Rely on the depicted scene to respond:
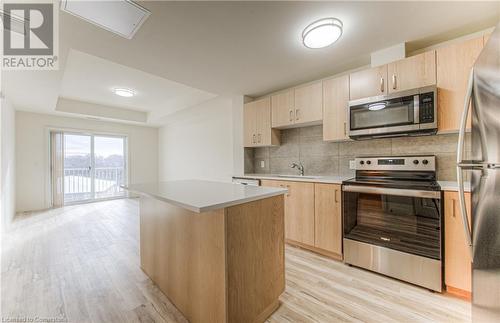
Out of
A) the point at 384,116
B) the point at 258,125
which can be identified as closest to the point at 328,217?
the point at 384,116

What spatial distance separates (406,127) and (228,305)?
2.23 metres

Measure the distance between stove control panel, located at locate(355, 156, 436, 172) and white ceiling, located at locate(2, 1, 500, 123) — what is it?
121 cm

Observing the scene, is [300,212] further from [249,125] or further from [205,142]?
[205,142]

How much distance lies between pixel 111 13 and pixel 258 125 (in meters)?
2.31

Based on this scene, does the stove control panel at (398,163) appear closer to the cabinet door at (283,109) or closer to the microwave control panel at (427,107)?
the microwave control panel at (427,107)

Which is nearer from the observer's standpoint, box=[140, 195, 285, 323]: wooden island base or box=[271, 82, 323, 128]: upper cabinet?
box=[140, 195, 285, 323]: wooden island base

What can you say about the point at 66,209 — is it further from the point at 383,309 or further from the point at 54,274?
the point at 383,309

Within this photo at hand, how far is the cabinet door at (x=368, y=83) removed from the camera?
7.17 feet

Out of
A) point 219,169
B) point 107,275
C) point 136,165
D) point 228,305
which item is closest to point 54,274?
point 107,275

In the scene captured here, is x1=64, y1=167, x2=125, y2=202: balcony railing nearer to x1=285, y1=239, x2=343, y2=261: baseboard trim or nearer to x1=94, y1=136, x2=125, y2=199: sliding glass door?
x1=94, y1=136, x2=125, y2=199: sliding glass door

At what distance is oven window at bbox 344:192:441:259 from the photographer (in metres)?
1.77

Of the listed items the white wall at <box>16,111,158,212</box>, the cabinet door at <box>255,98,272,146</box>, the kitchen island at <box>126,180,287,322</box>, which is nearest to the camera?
the kitchen island at <box>126,180,287,322</box>

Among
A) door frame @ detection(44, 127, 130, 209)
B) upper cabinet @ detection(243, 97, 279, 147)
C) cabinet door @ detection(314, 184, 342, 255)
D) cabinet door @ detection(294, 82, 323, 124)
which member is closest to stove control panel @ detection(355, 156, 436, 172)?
cabinet door @ detection(314, 184, 342, 255)

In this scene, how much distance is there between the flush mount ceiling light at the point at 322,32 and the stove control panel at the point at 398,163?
1.39 metres
